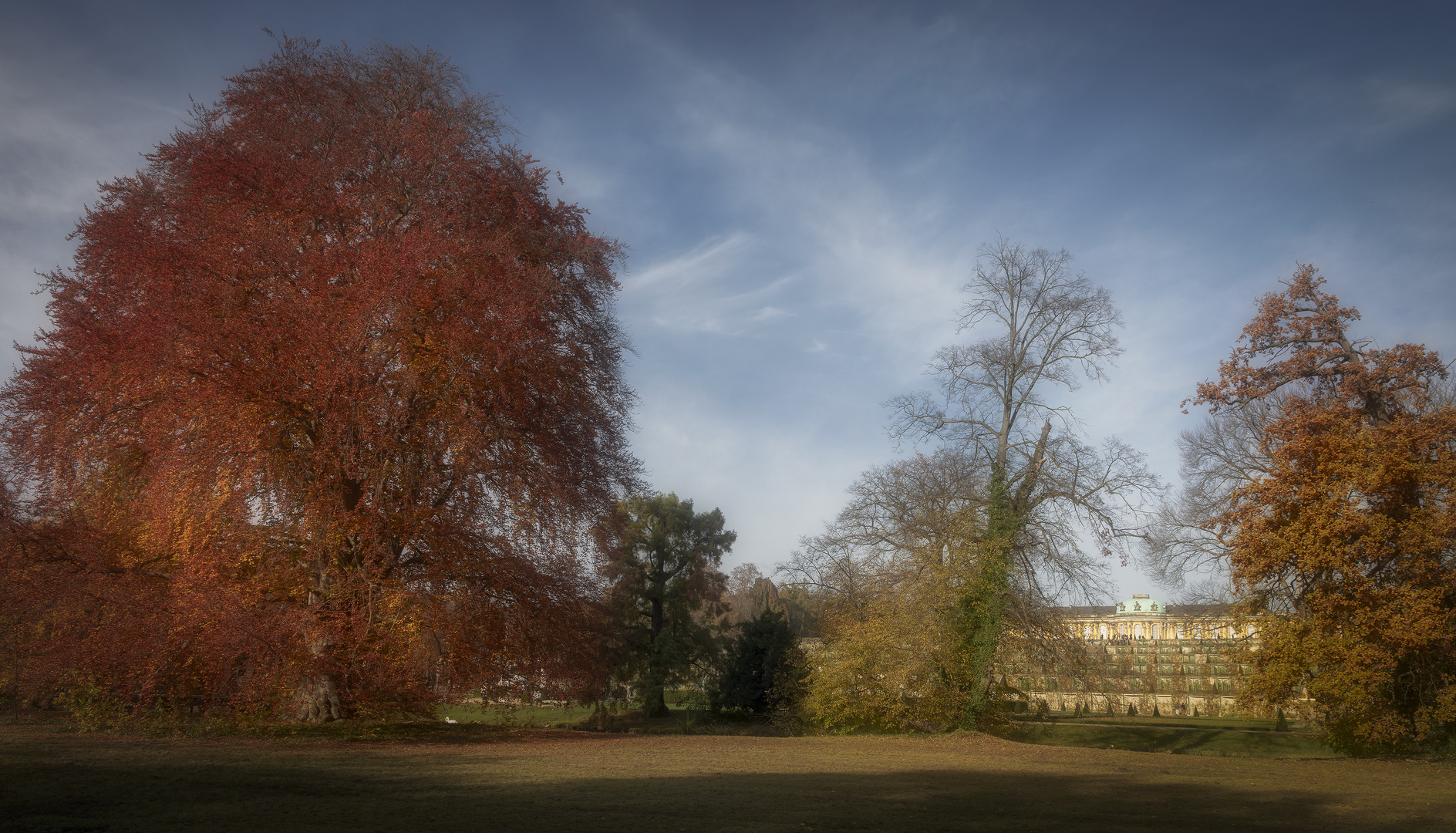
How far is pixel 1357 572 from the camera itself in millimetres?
18734

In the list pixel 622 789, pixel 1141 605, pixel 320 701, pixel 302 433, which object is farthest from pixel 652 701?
pixel 1141 605

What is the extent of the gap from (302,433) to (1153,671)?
45.4 meters

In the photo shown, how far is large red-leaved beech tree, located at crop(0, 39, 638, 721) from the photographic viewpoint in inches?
550

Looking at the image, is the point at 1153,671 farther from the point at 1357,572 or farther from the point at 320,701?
the point at 320,701

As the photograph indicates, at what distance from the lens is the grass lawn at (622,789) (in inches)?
266

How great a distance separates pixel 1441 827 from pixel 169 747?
50.3 feet

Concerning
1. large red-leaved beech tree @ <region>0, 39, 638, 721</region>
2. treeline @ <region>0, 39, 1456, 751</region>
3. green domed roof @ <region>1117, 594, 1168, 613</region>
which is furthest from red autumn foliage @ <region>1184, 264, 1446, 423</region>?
green domed roof @ <region>1117, 594, 1168, 613</region>

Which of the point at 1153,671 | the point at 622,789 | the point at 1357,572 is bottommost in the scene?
the point at 1153,671

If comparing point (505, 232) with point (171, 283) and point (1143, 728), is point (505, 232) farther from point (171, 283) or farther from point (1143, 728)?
point (1143, 728)

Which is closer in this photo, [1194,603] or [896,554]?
[896,554]

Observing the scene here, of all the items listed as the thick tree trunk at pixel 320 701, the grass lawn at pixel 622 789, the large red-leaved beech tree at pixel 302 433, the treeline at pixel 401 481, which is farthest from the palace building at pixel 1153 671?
the thick tree trunk at pixel 320 701

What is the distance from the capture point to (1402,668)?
64.1 feet

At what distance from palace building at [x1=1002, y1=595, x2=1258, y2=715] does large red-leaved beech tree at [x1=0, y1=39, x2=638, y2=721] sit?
46.8 feet

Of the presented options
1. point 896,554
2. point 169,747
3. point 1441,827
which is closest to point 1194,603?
point 896,554
